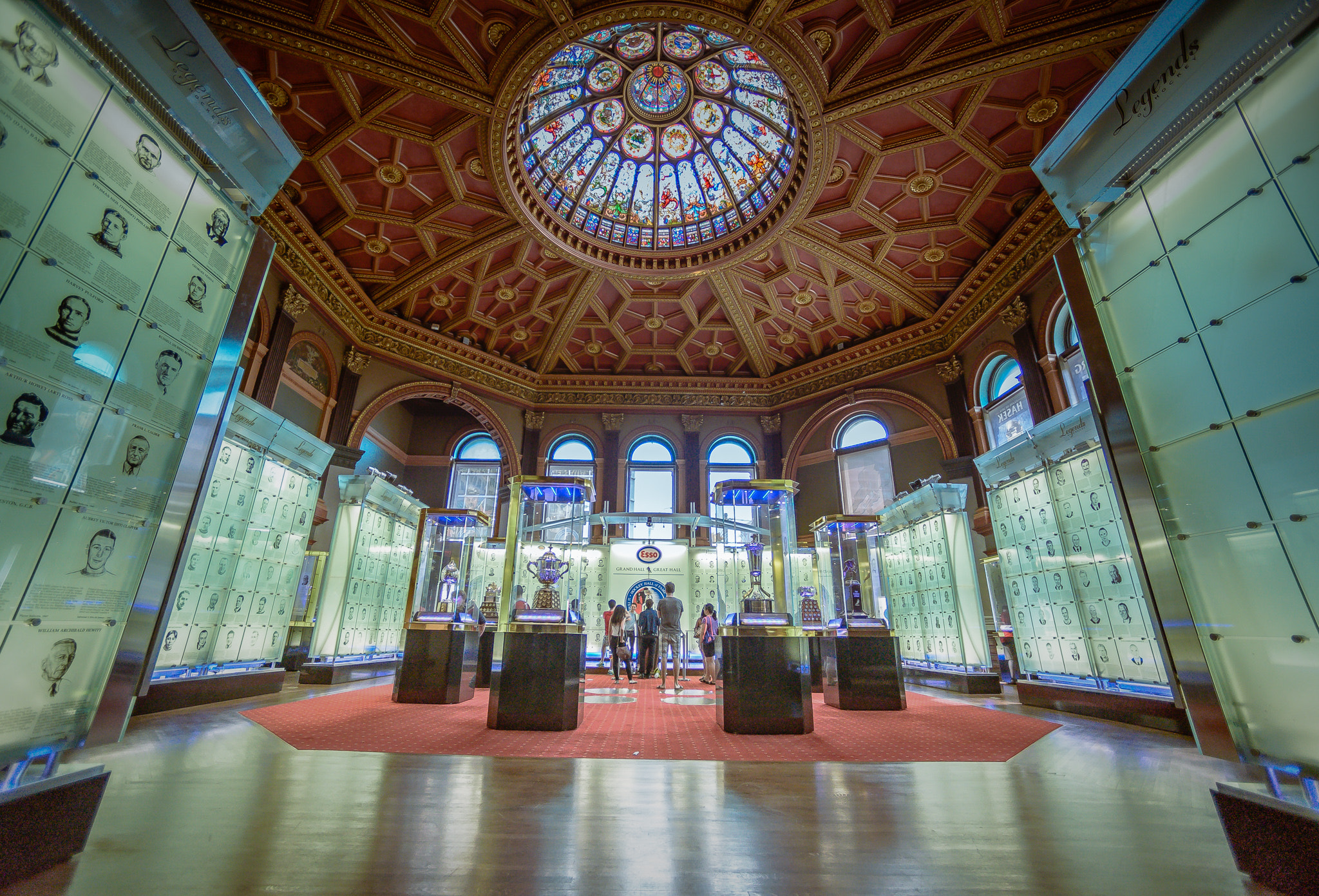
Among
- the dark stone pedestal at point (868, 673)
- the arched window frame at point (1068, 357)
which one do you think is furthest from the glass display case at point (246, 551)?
the arched window frame at point (1068, 357)

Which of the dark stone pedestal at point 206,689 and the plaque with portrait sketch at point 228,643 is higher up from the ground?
the plaque with portrait sketch at point 228,643

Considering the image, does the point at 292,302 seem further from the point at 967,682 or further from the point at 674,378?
the point at 967,682

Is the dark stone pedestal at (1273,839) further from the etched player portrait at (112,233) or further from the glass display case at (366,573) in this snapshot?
A: the glass display case at (366,573)

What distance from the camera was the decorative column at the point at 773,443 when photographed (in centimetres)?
1645

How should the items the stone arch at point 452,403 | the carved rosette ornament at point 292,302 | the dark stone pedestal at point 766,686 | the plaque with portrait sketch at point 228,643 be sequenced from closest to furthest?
1. the dark stone pedestal at point 766,686
2. the plaque with portrait sketch at point 228,643
3. the carved rosette ornament at point 292,302
4. the stone arch at point 452,403

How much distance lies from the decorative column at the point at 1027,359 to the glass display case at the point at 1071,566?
12.3 feet

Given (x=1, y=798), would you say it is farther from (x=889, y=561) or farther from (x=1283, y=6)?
(x=889, y=561)

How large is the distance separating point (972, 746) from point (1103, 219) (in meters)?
3.62

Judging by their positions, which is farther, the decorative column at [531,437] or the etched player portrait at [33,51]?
the decorative column at [531,437]

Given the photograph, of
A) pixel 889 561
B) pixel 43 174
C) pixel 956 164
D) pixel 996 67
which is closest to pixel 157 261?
pixel 43 174

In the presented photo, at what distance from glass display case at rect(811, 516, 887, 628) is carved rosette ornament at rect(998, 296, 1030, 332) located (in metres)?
6.36

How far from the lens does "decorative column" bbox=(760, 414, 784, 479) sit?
16453 mm

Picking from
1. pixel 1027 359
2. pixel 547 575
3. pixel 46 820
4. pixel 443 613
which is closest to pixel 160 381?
pixel 46 820

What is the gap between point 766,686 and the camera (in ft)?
15.4
